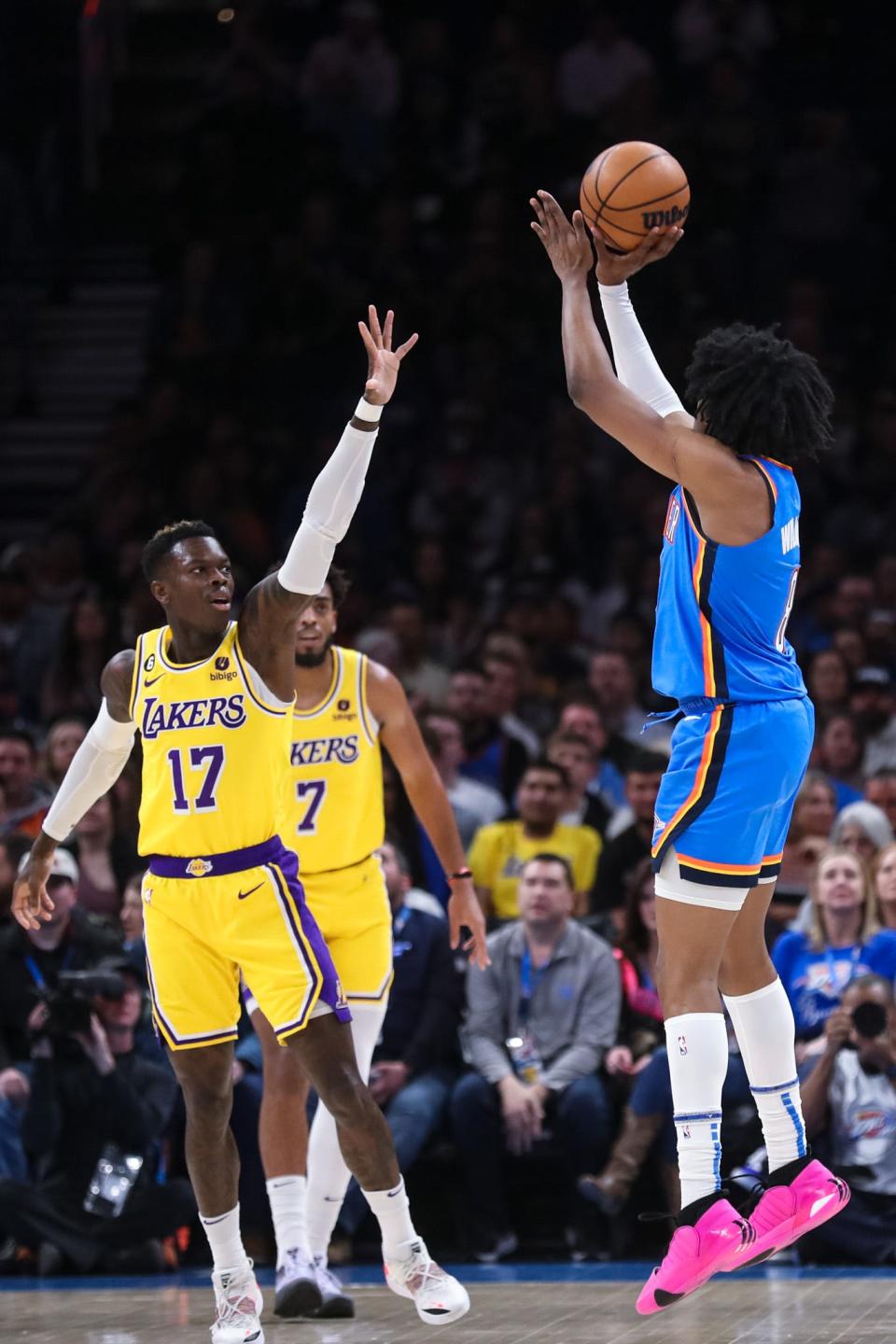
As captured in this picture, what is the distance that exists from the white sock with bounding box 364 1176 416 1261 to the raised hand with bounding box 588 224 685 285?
2638mm

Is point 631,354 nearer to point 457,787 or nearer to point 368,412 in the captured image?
point 368,412

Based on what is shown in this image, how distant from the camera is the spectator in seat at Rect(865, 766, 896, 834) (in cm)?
877

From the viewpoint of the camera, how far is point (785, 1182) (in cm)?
525

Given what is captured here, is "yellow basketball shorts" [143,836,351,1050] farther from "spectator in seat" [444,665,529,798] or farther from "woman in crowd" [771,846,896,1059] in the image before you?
"spectator in seat" [444,665,529,798]

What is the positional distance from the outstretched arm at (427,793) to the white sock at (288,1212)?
0.92 m

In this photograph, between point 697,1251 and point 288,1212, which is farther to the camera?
point 288,1212

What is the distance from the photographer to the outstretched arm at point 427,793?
6.54m

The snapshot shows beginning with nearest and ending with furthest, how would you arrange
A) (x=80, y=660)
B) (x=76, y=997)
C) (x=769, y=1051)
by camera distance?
1. (x=769, y=1051)
2. (x=76, y=997)
3. (x=80, y=660)

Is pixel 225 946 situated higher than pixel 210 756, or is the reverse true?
pixel 210 756

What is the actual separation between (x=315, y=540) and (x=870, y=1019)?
3.17m

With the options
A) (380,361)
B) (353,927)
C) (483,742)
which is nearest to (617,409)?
(380,361)

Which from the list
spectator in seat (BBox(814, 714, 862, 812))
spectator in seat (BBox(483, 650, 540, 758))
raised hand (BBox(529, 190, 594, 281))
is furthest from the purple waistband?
spectator in seat (BBox(483, 650, 540, 758))

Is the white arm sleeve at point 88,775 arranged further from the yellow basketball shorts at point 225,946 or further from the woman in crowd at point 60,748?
the woman in crowd at point 60,748

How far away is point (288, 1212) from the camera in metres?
6.41
